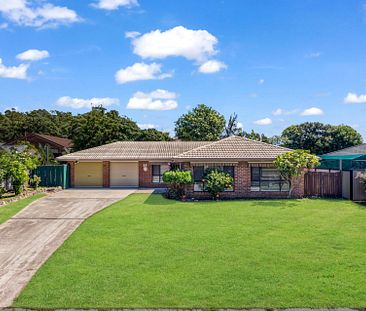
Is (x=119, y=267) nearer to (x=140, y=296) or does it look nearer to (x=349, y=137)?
(x=140, y=296)

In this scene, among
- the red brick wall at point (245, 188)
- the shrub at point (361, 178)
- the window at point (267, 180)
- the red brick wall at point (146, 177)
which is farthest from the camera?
the red brick wall at point (146, 177)

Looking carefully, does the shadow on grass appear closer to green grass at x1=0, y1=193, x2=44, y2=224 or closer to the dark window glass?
the dark window glass

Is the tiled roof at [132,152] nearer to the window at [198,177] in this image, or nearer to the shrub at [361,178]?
the window at [198,177]

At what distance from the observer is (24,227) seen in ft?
44.7

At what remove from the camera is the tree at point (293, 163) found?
66.1 feet

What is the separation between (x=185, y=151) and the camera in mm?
30547

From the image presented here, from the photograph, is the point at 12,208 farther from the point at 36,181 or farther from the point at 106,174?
the point at 106,174

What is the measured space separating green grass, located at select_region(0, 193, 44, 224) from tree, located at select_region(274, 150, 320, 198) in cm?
A: 1332

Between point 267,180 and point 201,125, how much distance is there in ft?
106

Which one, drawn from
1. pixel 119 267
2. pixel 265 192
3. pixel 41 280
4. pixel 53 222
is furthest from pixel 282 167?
pixel 41 280

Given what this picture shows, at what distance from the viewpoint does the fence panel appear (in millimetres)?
21344

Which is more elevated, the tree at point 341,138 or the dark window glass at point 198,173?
the tree at point 341,138

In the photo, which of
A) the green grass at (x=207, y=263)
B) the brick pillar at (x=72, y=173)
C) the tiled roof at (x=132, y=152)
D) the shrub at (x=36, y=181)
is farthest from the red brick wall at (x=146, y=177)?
the green grass at (x=207, y=263)

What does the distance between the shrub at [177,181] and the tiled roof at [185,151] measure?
104cm
